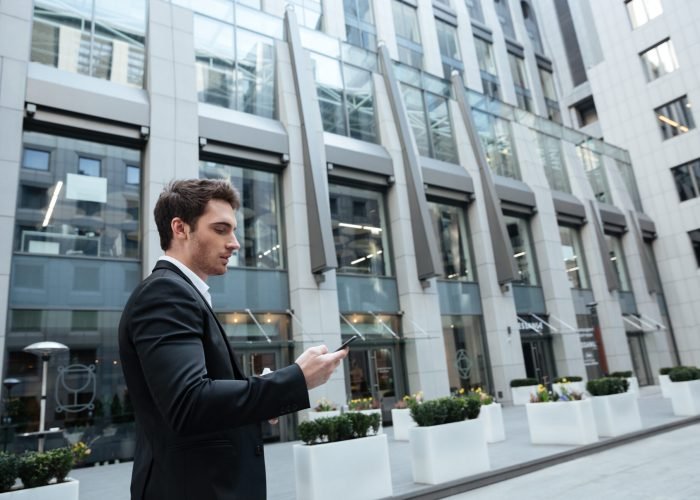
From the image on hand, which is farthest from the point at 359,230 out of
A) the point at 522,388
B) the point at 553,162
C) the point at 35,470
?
the point at 553,162

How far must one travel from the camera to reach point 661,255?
33.1m

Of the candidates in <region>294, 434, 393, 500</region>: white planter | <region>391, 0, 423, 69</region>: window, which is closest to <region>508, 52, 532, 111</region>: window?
<region>391, 0, 423, 69</region>: window

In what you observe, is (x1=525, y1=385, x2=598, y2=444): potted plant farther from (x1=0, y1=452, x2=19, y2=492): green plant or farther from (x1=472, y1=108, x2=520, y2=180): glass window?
(x1=472, y1=108, x2=520, y2=180): glass window

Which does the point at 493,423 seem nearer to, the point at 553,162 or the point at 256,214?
the point at 256,214

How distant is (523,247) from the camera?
86.6 ft

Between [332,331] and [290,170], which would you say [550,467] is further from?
[290,170]

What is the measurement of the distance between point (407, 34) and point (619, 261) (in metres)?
19.2

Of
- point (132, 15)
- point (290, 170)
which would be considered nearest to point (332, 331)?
point (290, 170)

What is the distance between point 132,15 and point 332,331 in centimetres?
1276

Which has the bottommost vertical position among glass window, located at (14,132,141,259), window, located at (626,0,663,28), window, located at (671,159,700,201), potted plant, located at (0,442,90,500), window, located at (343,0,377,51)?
potted plant, located at (0,442,90,500)

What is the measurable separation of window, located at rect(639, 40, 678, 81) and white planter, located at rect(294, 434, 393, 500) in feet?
118

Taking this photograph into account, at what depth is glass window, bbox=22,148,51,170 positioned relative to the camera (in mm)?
14359

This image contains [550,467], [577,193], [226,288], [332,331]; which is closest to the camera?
[550,467]

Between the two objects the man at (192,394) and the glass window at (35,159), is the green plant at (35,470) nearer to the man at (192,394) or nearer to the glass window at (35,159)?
the man at (192,394)
